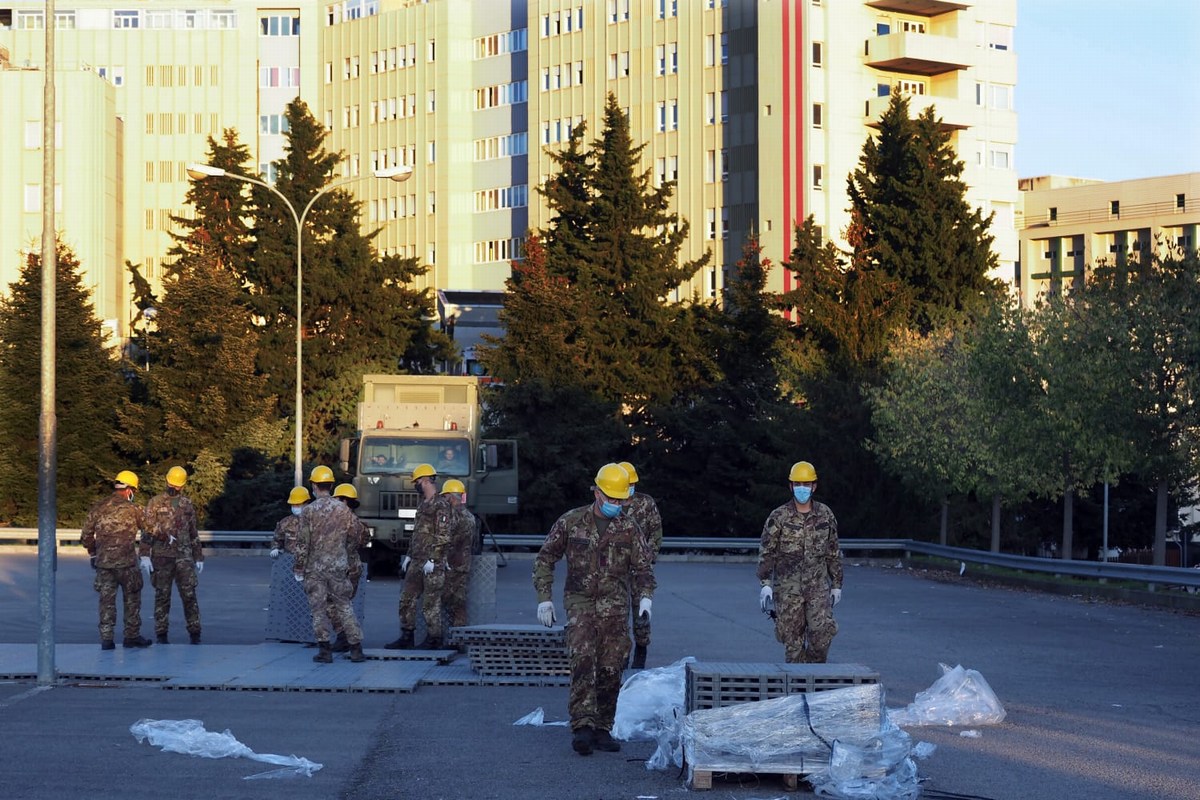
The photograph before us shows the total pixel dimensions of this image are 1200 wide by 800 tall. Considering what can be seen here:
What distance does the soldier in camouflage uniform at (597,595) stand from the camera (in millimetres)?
11430

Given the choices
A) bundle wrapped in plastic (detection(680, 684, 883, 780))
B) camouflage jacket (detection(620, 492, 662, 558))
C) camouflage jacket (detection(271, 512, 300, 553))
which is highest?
camouflage jacket (detection(620, 492, 662, 558))

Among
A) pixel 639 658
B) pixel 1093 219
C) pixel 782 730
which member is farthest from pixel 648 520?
pixel 1093 219

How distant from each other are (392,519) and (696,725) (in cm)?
2217

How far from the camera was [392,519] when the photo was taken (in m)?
32.0

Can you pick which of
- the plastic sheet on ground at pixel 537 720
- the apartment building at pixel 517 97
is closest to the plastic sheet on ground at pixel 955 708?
the plastic sheet on ground at pixel 537 720

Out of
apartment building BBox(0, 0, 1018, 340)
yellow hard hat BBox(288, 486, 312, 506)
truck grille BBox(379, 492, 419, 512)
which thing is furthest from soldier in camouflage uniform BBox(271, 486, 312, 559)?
apartment building BBox(0, 0, 1018, 340)

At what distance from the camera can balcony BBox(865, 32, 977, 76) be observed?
276 ft

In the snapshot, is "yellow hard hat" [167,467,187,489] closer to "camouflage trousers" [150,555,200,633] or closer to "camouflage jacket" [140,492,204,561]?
"camouflage jacket" [140,492,204,561]

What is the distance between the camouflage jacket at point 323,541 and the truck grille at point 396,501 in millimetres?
15516

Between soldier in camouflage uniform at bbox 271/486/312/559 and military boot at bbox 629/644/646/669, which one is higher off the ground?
soldier in camouflage uniform at bbox 271/486/312/559

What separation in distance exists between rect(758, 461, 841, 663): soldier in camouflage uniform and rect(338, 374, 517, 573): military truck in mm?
18582

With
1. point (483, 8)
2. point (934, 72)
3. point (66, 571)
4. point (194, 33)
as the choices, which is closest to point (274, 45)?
point (194, 33)

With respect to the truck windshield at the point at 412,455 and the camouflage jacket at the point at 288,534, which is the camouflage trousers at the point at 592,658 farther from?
the truck windshield at the point at 412,455

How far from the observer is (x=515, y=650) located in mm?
15328
